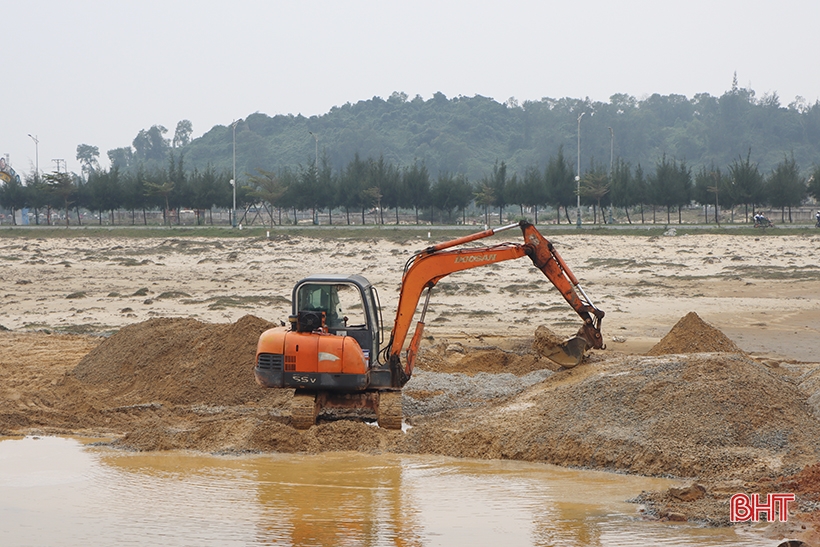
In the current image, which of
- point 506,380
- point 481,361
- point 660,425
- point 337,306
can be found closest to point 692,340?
point 506,380

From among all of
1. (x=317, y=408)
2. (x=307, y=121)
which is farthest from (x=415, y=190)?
(x=307, y=121)

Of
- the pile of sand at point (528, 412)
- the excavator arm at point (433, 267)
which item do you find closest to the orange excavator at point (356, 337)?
the excavator arm at point (433, 267)

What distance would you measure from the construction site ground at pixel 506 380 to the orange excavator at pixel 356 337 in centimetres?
47

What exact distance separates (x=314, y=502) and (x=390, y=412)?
2865 millimetres

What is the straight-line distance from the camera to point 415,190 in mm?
68688

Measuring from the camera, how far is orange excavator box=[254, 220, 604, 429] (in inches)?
481

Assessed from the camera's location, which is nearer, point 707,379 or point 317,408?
point 707,379

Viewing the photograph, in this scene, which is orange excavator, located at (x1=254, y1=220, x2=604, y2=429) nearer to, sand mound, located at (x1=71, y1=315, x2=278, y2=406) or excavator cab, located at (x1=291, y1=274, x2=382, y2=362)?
excavator cab, located at (x1=291, y1=274, x2=382, y2=362)

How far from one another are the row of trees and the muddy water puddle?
173 ft

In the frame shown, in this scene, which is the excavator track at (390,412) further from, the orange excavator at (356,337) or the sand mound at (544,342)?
the sand mound at (544,342)

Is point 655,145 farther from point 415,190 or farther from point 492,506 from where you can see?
point 492,506

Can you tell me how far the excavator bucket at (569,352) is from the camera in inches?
554

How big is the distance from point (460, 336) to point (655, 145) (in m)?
147

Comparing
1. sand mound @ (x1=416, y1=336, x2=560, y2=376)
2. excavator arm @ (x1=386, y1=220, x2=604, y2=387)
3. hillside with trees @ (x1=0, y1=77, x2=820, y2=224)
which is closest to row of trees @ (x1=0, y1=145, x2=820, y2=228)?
hillside with trees @ (x1=0, y1=77, x2=820, y2=224)
